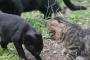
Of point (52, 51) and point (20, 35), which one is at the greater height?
point (20, 35)

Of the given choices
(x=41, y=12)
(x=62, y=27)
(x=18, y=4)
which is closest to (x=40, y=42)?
(x=62, y=27)

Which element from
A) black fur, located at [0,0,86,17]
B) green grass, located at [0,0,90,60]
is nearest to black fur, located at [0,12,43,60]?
green grass, located at [0,0,90,60]

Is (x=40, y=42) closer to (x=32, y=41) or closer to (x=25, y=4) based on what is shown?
(x=32, y=41)

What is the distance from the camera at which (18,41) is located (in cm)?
475

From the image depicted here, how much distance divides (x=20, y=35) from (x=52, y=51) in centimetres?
53

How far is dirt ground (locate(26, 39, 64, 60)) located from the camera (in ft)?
15.9

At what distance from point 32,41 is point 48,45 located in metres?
0.62

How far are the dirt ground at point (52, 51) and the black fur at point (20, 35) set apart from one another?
0.81 ft

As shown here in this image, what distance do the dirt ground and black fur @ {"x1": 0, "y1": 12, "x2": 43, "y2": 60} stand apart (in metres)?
0.25

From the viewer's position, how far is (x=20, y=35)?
4762 millimetres

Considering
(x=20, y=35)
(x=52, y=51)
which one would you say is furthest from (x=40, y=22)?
(x=20, y=35)

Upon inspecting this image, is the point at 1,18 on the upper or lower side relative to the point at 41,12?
upper

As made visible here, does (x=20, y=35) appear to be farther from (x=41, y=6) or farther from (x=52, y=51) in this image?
(x=41, y=6)

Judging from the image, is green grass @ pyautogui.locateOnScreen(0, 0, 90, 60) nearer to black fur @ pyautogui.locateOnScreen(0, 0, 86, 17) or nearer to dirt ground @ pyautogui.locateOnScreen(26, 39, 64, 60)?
black fur @ pyautogui.locateOnScreen(0, 0, 86, 17)
